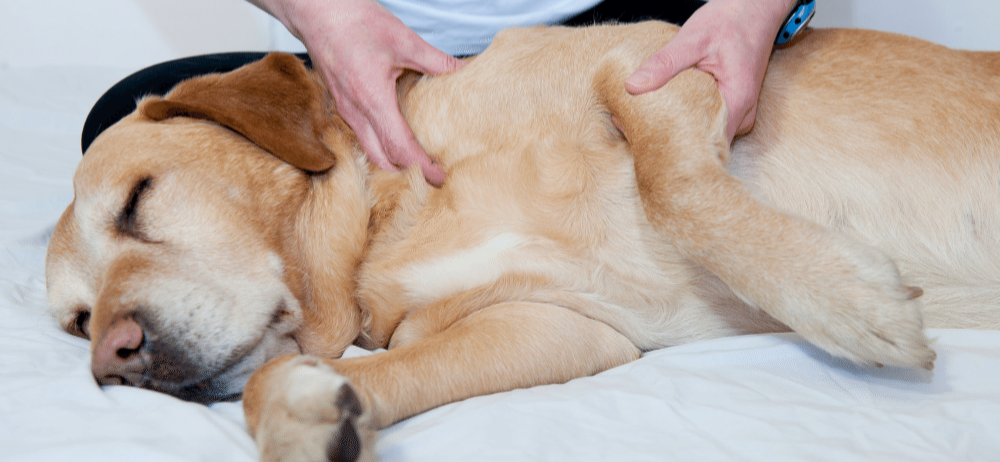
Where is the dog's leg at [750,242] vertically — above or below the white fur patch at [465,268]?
above

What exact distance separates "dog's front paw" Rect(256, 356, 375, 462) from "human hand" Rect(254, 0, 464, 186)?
773 millimetres

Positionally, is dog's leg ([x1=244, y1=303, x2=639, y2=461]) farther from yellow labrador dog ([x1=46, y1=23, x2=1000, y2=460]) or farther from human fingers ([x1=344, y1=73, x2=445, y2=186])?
human fingers ([x1=344, y1=73, x2=445, y2=186])

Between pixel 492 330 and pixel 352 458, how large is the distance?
23.3 inches

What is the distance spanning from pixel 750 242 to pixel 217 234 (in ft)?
4.59

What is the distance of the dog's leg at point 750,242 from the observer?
3.87 ft

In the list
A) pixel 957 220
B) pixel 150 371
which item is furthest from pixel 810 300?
pixel 150 371

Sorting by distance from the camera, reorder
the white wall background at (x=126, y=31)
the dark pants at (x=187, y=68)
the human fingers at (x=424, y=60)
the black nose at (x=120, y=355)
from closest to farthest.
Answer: the black nose at (x=120, y=355), the human fingers at (x=424, y=60), the dark pants at (x=187, y=68), the white wall background at (x=126, y=31)

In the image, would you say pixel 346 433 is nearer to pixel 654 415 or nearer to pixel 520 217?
pixel 654 415

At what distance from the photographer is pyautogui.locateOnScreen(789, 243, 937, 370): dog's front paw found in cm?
116

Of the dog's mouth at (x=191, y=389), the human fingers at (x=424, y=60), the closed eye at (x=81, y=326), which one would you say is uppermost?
the human fingers at (x=424, y=60)

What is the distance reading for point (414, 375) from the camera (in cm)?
134

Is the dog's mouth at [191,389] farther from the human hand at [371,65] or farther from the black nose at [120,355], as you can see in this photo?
the human hand at [371,65]

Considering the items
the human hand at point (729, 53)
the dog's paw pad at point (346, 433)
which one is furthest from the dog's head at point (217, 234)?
the human hand at point (729, 53)

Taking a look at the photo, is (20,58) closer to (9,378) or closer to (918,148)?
(9,378)
